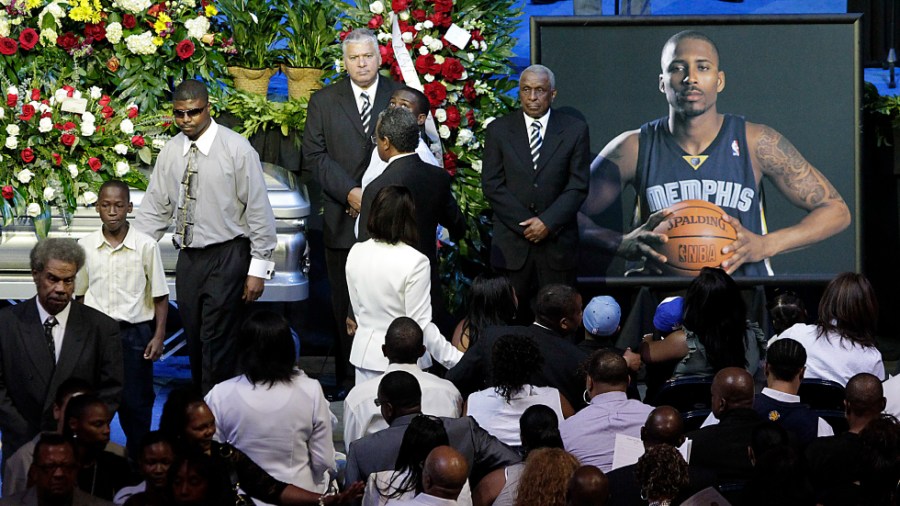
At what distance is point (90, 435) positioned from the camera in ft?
15.6

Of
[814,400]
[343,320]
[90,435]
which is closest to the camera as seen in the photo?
[90,435]

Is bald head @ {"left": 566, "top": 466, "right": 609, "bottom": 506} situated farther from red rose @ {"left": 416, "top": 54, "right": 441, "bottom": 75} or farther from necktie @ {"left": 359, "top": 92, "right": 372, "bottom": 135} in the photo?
red rose @ {"left": 416, "top": 54, "right": 441, "bottom": 75}

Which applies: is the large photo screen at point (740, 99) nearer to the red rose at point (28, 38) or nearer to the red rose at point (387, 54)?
the red rose at point (387, 54)

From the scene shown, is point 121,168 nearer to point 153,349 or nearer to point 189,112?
point 189,112

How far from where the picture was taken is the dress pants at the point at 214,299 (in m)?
6.91

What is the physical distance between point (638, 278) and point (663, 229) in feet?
1.13

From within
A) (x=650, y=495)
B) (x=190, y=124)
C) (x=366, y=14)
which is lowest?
(x=650, y=495)

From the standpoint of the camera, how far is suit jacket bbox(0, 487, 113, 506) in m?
4.31

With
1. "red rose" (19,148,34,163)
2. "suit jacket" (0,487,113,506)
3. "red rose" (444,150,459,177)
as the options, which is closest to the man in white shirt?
"suit jacket" (0,487,113,506)

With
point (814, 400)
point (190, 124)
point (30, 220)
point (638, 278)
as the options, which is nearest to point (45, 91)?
point (30, 220)

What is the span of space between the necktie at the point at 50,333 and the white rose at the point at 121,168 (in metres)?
2.29

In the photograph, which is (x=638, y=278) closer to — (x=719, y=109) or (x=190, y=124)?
(x=719, y=109)

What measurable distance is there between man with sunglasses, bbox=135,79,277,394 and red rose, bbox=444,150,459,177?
150 centimetres

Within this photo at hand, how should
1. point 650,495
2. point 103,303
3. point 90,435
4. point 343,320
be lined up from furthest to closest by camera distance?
point 343,320
point 103,303
point 90,435
point 650,495
